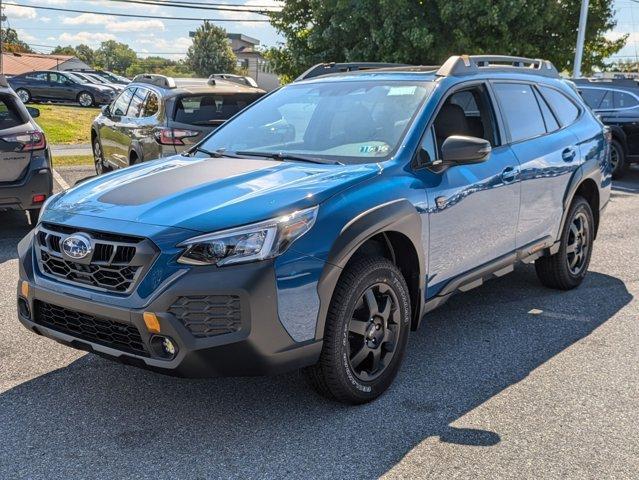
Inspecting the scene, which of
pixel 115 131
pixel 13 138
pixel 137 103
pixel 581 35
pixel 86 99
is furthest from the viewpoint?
pixel 86 99

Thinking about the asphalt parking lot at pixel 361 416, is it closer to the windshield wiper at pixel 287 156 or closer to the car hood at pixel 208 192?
the car hood at pixel 208 192

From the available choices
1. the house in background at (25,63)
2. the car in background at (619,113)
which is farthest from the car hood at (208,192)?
the house in background at (25,63)

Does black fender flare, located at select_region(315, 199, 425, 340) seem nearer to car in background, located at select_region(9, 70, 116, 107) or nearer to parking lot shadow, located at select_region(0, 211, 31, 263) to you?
parking lot shadow, located at select_region(0, 211, 31, 263)

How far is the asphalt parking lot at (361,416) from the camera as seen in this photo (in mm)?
3215

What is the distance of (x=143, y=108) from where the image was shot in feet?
30.6

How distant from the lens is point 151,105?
29.8 ft

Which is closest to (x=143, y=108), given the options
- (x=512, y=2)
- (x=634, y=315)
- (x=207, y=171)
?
(x=207, y=171)

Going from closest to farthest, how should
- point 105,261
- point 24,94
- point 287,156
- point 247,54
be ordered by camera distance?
point 105,261
point 287,156
point 24,94
point 247,54

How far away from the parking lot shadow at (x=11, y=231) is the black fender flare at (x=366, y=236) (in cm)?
443

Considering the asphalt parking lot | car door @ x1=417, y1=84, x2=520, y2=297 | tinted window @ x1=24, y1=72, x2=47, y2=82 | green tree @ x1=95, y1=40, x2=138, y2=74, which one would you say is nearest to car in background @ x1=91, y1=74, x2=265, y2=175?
the asphalt parking lot

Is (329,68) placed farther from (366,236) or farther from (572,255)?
(366,236)

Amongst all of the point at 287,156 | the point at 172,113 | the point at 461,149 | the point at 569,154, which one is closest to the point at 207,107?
the point at 172,113

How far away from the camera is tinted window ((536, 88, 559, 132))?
5523 millimetres

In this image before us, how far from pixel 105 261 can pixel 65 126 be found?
19170mm
